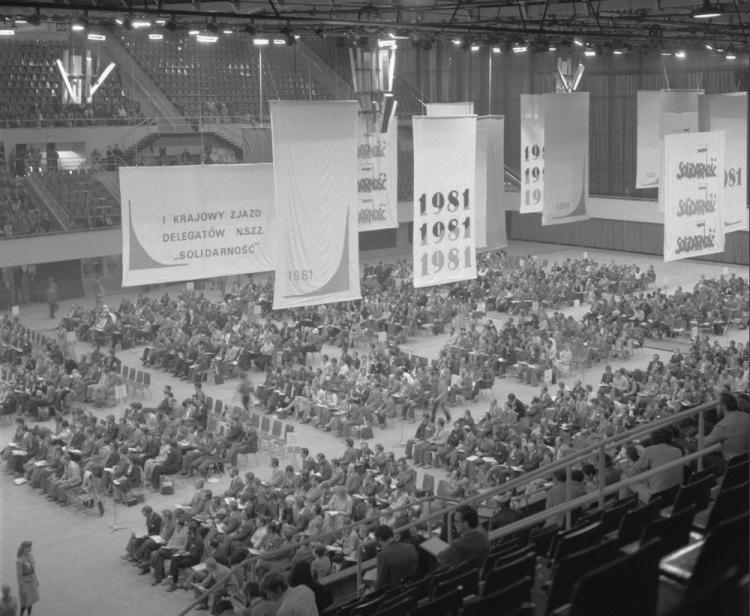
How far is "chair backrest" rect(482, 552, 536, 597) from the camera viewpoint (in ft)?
21.4

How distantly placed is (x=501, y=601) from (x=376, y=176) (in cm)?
1395

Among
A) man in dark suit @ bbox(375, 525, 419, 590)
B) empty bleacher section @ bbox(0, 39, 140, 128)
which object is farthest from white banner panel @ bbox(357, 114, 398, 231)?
empty bleacher section @ bbox(0, 39, 140, 128)

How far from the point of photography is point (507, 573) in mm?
6590

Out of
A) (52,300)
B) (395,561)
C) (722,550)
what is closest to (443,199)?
(395,561)

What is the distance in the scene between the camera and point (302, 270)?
13.6m

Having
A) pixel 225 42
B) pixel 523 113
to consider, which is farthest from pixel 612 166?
pixel 523 113

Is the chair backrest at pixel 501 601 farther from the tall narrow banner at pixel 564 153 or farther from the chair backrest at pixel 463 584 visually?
the tall narrow banner at pixel 564 153

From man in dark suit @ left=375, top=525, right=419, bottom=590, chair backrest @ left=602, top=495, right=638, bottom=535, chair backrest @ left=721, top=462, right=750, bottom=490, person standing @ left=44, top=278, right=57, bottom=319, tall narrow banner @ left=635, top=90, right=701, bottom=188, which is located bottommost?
person standing @ left=44, top=278, right=57, bottom=319

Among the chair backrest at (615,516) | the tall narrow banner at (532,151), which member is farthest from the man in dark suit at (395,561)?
the tall narrow banner at (532,151)

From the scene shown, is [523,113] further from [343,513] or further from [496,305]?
[496,305]

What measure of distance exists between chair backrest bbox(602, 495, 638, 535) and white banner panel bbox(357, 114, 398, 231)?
1054 centimetres

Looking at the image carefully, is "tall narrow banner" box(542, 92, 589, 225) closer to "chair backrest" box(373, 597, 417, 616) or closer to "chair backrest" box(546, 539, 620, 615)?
"chair backrest" box(373, 597, 417, 616)

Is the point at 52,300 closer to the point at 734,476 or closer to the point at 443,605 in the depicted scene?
the point at 734,476

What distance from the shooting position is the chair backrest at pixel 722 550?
4809 millimetres
